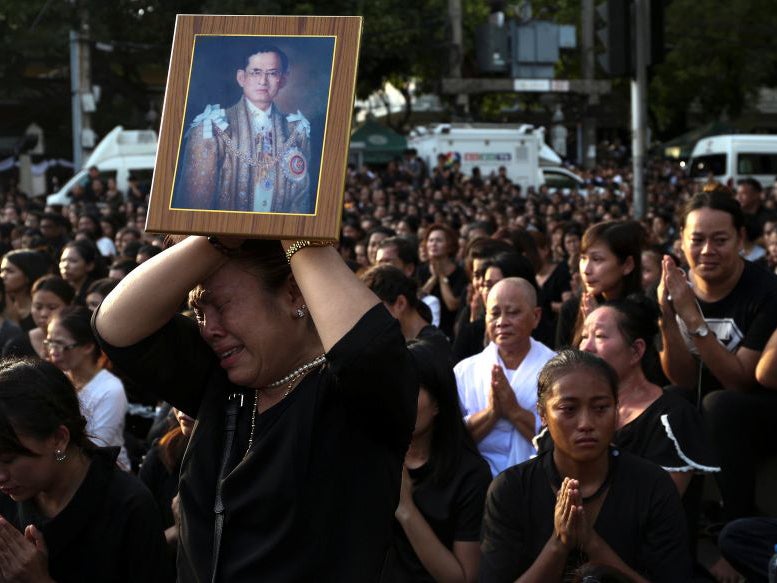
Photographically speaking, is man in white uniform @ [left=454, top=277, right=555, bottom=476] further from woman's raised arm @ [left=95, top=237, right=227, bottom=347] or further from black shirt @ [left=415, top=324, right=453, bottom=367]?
woman's raised arm @ [left=95, top=237, right=227, bottom=347]

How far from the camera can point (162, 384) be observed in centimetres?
267

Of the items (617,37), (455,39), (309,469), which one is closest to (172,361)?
(309,469)

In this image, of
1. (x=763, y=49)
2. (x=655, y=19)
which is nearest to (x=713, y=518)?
(x=655, y=19)

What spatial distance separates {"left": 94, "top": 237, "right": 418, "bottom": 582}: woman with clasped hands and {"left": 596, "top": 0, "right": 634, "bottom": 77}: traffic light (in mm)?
7787

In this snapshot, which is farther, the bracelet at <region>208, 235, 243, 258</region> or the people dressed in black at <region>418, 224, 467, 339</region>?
the people dressed in black at <region>418, 224, 467, 339</region>

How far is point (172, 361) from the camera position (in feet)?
8.68

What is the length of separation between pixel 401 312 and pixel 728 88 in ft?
137

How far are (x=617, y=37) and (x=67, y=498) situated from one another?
24.8 feet

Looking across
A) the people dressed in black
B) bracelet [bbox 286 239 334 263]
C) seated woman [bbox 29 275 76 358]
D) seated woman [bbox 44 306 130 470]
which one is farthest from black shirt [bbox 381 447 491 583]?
the people dressed in black

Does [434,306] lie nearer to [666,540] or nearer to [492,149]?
[666,540]

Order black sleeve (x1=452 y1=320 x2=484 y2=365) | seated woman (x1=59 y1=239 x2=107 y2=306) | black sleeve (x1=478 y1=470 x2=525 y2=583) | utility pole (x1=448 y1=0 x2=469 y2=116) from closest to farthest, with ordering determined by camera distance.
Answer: black sleeve (x1=478 y1=470 x2=525 y2=583)
black sleeve (x1=452 y1=320 x2=484 y2=365)
seated woman (x1=59 y1=239 x2=107 y2=306)
utility pole (x1=448 y1=0 x2=469 y2=116)

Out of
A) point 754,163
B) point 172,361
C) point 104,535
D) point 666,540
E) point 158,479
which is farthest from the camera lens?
point 754,163

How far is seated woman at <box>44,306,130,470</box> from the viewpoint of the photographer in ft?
19.0

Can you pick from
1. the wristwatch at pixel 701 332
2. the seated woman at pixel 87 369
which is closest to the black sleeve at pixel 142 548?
→ the seated woman at pixel 87 369
